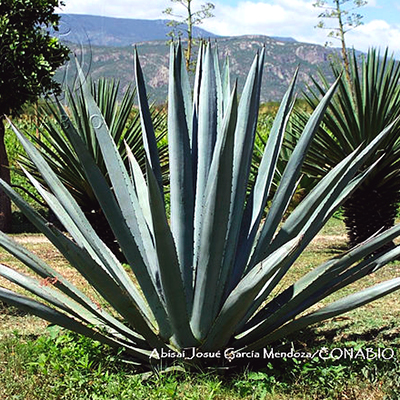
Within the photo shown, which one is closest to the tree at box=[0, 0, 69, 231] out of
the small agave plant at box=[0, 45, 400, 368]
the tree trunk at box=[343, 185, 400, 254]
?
the tree trunk at box=[343, 185, 400, 254]

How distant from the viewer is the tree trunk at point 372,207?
7.69m

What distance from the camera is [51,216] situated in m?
12.7

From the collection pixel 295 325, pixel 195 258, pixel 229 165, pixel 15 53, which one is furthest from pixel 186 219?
pixel 15 53

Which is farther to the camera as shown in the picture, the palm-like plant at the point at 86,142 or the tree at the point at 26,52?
the tree at the point at 26,52

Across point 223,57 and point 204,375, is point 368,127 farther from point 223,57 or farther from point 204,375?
point 223,57

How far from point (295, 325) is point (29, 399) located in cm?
143


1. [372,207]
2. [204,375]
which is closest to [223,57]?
[372,207]

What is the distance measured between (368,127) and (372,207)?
3.28 ft

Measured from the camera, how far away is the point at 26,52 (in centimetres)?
1015

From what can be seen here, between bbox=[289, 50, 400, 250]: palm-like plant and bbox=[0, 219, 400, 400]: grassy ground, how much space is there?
345 cm

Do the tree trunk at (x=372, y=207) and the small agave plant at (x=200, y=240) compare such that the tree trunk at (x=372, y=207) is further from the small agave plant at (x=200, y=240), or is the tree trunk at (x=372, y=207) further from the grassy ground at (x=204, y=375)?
the small agave plant at (x=200, y=240)

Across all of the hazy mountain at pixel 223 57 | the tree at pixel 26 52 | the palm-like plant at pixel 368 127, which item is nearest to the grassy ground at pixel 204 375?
the palm-like plant at pixel 368 127

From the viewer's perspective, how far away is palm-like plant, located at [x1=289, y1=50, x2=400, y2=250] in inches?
287

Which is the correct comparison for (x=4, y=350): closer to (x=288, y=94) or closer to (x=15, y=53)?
(x=288, y=94)
